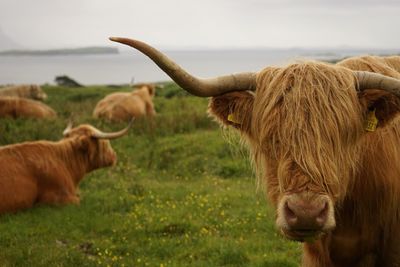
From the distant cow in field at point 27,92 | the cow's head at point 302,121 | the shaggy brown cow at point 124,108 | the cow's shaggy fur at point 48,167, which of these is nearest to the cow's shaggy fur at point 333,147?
the cow's head at point 302,121

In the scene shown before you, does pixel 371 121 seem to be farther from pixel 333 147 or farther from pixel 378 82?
pixel 333 147

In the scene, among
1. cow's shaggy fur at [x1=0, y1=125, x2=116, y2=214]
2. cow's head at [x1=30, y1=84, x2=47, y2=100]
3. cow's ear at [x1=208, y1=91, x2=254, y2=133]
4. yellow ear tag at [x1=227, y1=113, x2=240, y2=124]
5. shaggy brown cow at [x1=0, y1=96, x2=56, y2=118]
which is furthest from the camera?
cow's head at [x1=30, y1=84, x2=47, y2=100]

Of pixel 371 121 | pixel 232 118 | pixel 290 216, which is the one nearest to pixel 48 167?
pixel 232 118

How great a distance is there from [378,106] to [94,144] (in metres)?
6.82

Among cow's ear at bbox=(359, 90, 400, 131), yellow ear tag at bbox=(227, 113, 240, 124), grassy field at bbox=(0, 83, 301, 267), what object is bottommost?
grassy field at bbox=(0, 83, 301, 267)

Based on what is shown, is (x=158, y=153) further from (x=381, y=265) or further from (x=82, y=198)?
(x=381, y=265)

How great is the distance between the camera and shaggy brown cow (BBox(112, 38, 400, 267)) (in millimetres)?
3383

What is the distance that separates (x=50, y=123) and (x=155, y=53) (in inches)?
491

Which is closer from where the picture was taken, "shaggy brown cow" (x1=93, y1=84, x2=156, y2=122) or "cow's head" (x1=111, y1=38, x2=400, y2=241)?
"cow's head" (x1=111, y1=38, x2=400, y2=241)

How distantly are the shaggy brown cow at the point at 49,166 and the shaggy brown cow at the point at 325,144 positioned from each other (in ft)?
16.6

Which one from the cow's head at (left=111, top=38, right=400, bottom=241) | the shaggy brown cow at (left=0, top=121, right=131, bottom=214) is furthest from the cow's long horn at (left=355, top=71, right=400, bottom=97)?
the shaggy brown cow at (left=0, top=121, right=131, bottom=214)

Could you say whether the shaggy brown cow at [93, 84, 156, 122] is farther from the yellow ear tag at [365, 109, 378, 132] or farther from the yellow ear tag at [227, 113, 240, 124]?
the yellow ear tag at [365, 109, 378, 132]

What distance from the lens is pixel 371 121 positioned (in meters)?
3.82

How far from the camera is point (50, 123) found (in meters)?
15.5
